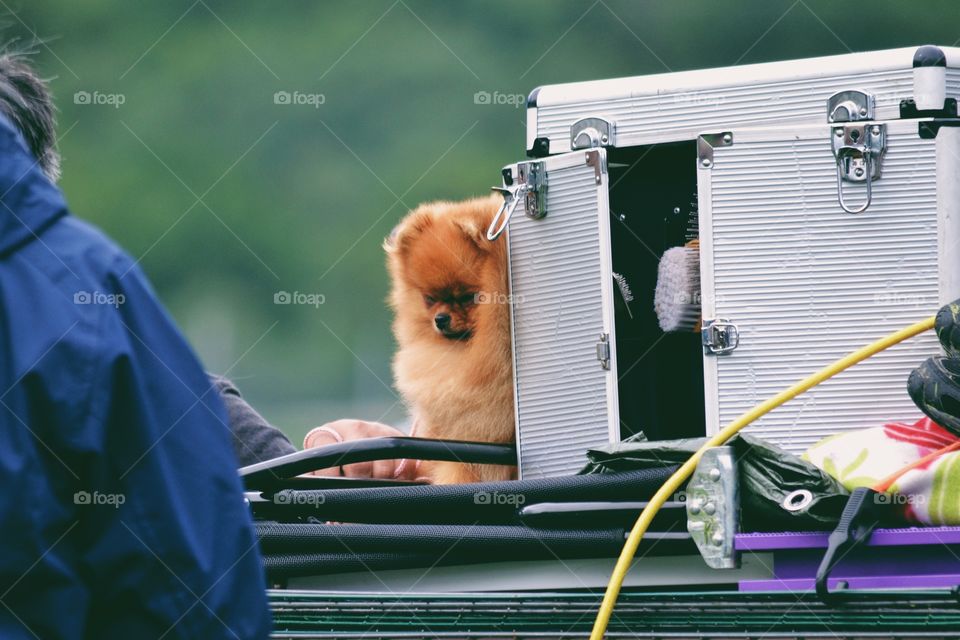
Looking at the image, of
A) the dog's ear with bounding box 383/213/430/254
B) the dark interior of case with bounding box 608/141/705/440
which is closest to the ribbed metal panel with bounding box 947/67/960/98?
the dark interior of case with bounding box 608/141/705/440

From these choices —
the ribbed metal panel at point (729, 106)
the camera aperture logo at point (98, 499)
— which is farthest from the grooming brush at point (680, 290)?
the camera aperture logo at point (98, 499)

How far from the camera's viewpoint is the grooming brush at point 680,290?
3.07 metres

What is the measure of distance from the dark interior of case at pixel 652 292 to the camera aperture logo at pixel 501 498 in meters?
0.56

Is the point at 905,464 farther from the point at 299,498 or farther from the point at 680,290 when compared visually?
the point at 299,498

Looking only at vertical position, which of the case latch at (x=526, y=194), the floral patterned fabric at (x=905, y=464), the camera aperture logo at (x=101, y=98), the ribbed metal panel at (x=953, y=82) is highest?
the camera aperture logo at (x=101, y=98)

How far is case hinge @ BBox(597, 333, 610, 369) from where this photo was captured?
309cm

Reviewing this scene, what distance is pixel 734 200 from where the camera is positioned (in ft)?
9.51

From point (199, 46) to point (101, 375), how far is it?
1652 centimetres

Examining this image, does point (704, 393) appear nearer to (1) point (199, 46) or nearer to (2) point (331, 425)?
(2) point (331, 425)

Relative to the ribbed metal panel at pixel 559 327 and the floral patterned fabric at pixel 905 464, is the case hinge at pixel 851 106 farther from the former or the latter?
the floral patterned fabric at pixel 905 464

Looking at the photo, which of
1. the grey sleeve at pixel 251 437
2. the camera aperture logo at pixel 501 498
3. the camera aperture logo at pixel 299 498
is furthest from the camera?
the grey sleeve at pixel 251 437

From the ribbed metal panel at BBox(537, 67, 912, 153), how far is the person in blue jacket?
174 cm

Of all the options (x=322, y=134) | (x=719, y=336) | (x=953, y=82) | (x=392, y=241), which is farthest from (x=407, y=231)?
(x=322, y=134)

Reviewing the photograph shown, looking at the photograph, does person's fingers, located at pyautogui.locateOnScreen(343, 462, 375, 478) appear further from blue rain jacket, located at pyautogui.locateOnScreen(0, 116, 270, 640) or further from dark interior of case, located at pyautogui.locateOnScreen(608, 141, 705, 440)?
blue rain jacket, located at pyautogui.locateOnScreen(0, 116, 270, 640)
